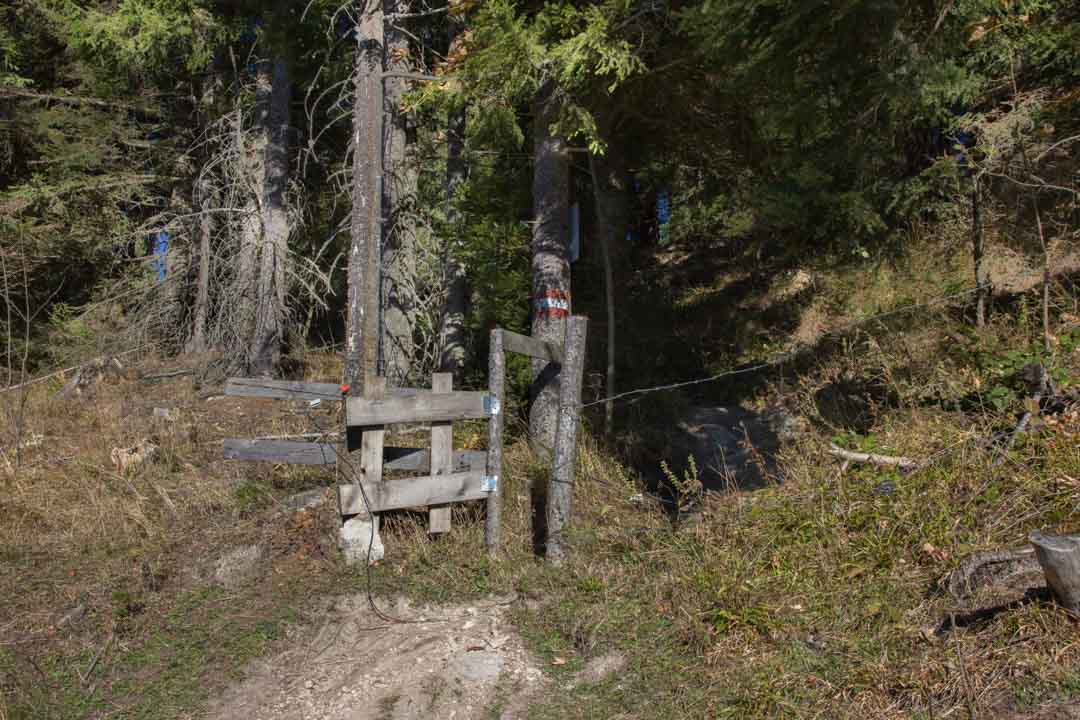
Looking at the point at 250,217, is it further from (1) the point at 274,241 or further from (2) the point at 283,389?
(2) the point at 283,389

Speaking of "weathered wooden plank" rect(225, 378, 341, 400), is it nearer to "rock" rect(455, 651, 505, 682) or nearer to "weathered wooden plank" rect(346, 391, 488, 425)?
"weathered wooden plank" rect(346, 391, 488, 425)

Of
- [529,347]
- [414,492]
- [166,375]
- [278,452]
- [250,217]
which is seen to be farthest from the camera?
[250,217]

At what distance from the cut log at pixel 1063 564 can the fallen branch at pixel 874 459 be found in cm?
178

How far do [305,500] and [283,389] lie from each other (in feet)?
5.32

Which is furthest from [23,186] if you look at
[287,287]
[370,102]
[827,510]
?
[827,510]

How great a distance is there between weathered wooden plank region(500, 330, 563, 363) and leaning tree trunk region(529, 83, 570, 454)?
4.53 ft

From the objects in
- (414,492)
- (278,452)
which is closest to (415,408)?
(414,492)

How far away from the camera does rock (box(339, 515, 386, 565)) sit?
255 inches

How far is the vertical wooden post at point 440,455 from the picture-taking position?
6.78 metres

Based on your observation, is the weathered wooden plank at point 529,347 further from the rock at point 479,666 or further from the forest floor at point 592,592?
the rock at point 479,666

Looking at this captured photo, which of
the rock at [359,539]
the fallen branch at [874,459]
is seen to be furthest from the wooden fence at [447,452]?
the fallen branch at [874,459]

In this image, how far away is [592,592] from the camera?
5793mm

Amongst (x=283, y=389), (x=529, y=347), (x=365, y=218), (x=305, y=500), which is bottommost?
(x=305, y=500)

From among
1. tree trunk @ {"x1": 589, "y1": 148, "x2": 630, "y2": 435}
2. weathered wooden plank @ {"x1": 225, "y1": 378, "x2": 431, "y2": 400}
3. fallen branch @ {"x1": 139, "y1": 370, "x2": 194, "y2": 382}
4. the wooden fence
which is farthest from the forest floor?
fallen branch @ {"x1": 139, "y1": 370, "x2": 194, "y2": 382}
